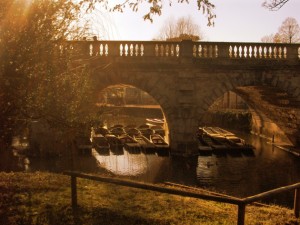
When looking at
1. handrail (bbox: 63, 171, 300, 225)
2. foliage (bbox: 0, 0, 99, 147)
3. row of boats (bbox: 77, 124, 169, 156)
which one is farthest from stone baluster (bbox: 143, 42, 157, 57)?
handrail (bbox: 63, 171, 300, 225)

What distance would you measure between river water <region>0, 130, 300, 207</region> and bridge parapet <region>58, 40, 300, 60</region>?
230 inches

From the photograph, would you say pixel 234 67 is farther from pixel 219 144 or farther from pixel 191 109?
pixel 219 144

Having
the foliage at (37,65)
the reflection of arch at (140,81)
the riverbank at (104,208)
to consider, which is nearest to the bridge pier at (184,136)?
the reflection of arch at (140,81)

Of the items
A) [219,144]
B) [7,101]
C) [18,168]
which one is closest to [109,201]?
[7,101]

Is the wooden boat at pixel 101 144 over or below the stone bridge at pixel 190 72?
below

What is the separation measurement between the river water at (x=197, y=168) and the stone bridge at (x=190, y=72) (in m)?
1.84

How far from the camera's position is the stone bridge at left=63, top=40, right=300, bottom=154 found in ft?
65.5

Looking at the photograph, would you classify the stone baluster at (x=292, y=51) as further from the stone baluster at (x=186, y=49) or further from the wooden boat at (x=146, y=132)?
the wooden boat at (x=146, y=132)

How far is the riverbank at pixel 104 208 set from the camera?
21.1ft

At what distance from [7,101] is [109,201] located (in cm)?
295

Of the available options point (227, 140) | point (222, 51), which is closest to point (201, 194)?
point (222, 51)

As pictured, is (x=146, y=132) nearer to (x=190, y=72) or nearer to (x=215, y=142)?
(x=215, y=142)

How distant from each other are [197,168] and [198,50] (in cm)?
651

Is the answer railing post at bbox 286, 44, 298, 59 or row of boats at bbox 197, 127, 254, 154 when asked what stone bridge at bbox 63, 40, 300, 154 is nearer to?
railing post at bbox 286, 44, 298, 59
